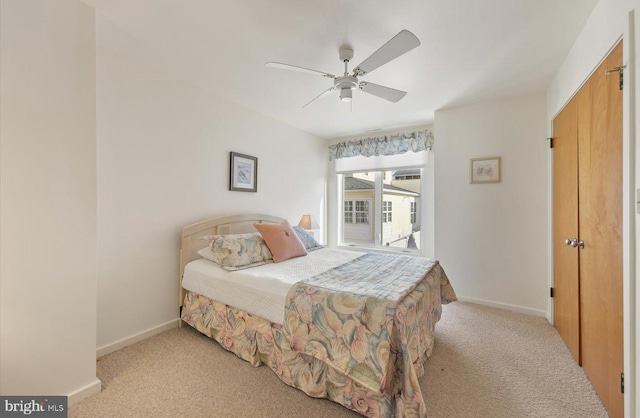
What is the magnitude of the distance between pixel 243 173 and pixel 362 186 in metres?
2.26

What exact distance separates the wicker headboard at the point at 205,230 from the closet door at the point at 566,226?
318cm

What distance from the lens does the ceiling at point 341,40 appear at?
1685 mm

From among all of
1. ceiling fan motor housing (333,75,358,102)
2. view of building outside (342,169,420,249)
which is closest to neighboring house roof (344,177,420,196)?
view of building outside (342,169,420,249)

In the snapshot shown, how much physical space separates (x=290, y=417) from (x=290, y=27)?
249 cm

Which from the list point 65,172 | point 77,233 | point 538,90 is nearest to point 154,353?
point 77,233

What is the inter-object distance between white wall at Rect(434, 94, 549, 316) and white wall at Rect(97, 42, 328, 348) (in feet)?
8.66

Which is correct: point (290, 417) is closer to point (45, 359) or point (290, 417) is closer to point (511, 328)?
point (45, 359)

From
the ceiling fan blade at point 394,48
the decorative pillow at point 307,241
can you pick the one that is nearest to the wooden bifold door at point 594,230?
the ceiling fan blade at point 394,48

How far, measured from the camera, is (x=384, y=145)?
428 cm

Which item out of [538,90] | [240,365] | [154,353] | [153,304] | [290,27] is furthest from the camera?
[538,90]

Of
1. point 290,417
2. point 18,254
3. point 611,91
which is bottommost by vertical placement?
point 290,417

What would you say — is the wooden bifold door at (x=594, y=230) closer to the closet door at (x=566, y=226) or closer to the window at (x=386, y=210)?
the closet door at (x=566, y=226)

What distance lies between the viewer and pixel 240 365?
202 centimetres

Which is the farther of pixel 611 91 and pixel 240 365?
pixel 240 365
